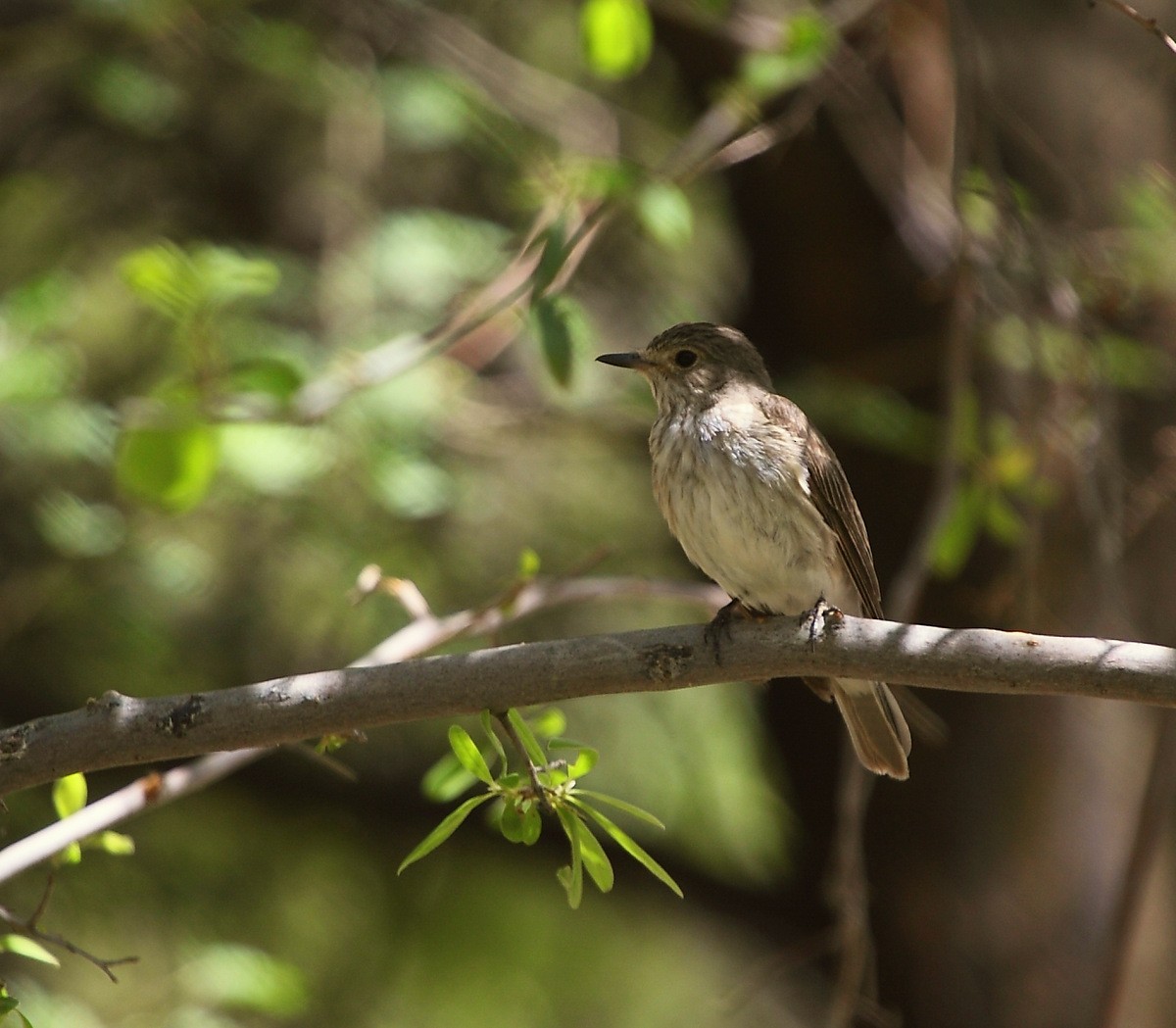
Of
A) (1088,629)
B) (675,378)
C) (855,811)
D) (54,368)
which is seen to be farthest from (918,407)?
(54,368)

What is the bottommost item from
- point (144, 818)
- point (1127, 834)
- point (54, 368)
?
point (144, 818)

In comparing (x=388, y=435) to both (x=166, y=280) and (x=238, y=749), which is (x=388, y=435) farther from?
(x=238, y=749)

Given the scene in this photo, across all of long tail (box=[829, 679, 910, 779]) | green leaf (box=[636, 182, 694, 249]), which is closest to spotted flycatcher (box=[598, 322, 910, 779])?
long tail (box=[829, 679, 910, 779])

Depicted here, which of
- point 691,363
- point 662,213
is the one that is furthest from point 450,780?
point 691,363

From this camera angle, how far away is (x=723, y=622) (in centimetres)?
276

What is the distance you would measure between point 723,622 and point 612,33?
1452mm

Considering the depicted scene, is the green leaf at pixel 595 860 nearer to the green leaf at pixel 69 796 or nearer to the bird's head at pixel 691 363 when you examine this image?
the green leaf at pixel 69 796

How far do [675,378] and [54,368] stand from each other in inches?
62.1

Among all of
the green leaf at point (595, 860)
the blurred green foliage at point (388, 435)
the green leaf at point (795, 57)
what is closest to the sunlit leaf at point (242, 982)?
the blurred green foliage at point (388, 435)

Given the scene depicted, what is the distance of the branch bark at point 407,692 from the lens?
216 cm

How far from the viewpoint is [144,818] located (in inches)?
203

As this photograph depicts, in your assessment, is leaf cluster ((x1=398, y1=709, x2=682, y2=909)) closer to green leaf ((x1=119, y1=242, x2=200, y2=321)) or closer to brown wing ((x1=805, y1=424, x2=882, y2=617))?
green leaf ((x1=119, y1=242, x2=200, y2=321))

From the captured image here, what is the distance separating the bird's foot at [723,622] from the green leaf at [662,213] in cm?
89

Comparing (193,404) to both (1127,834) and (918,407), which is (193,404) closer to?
(918,407)
